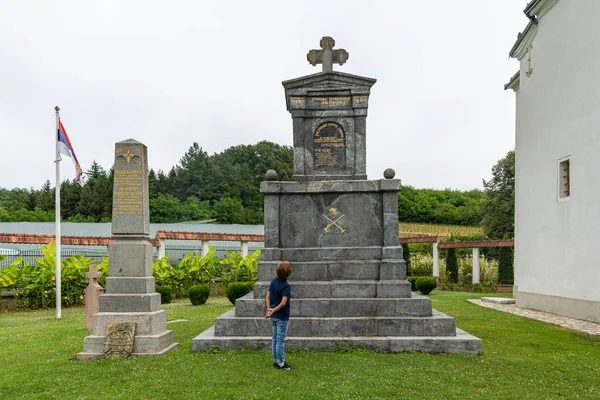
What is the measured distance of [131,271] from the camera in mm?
7473

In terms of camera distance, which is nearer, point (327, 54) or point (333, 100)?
point (333, 100)

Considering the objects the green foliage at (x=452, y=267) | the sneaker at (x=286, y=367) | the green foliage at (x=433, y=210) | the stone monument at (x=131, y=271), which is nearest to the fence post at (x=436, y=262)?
the green foliage at (x=452, y=267)

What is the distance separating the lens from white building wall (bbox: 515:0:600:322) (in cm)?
1148

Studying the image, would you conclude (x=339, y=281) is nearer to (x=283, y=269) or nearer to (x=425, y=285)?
(x=283, y=269)

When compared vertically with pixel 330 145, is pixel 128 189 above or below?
below

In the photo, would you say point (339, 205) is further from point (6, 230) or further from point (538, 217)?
point (6, 230)

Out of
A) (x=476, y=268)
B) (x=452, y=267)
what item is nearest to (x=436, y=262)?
(x=452, y=267)

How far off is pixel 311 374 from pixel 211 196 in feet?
152

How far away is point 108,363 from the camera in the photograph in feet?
22.0

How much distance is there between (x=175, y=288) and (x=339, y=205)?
11.6 metres

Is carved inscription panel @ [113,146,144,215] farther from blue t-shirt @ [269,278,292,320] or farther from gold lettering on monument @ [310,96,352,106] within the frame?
gold lettering on monument @ [310,96,352,106]

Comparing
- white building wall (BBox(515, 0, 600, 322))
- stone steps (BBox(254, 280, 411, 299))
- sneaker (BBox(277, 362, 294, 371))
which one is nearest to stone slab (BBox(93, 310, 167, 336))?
stone steps (BBox(254, 280, 411, 299))

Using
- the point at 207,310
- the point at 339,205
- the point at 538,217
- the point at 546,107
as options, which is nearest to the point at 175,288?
the point at 207,310

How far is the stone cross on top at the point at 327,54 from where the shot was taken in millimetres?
9516
